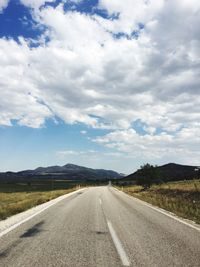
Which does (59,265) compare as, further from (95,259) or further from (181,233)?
(181,233)

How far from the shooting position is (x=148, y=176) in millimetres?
62219

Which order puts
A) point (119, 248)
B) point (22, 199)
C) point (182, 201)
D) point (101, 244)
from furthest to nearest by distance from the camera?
1. point (22, 199)
2. point (182, 201)
3. point (101, 244)
4. point (119, 248)

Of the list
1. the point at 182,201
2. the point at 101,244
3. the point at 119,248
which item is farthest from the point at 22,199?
the point at 119,248

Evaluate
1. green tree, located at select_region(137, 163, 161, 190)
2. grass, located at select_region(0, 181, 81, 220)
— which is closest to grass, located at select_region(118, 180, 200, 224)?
grass, located at select_region(0, 181, 81, 220)

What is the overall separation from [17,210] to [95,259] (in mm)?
11730

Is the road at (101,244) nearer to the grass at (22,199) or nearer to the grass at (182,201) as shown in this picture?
the grass at (182,201)

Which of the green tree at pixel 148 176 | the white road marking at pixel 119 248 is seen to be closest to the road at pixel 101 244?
the white road marking at pixel 119 248

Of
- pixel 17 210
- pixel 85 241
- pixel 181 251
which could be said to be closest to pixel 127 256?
pixel 181 251

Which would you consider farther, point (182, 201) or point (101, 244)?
point (182, 201)

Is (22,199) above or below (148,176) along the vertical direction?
below

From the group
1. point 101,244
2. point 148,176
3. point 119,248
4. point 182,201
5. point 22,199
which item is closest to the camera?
point 119,248

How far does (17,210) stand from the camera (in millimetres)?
17594

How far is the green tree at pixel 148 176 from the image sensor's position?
6173cm

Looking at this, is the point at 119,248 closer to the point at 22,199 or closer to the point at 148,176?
the point at 22,199
